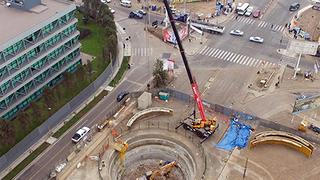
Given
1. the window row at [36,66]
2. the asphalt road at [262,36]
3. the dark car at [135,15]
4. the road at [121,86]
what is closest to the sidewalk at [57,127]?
the road at [121,86]

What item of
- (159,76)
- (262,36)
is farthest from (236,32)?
(159,76)

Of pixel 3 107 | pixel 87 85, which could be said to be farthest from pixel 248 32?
pixel 3 107

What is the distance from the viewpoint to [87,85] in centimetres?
12938

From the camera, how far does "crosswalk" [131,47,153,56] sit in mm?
149000

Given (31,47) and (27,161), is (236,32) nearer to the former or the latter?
(31,47)

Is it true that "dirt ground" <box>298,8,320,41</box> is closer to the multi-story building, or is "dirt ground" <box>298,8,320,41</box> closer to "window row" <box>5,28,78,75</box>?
the multi-story building

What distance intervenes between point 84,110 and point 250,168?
50982 mm

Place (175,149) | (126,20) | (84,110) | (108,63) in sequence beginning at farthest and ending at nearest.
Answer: (126,20) < (108,63) < (84,110) < (175,149)

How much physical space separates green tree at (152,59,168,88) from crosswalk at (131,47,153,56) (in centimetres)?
2082

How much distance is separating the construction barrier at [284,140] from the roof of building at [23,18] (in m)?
65.6

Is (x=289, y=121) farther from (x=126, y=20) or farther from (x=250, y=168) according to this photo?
(x=126, y=20)

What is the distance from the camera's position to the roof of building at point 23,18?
108344 mm

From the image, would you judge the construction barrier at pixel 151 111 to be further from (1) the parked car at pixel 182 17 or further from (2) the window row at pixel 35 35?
(1) the parked car at pixel 182 17

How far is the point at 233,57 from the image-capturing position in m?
146
